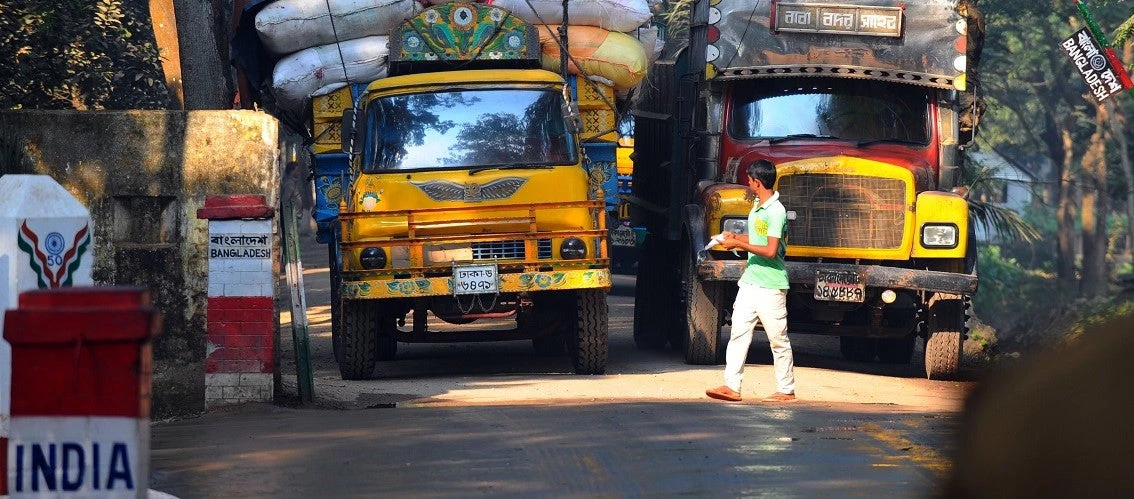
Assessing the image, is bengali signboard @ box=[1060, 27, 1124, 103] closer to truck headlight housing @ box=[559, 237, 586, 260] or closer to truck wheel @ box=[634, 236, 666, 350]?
truck wheel @ box=[634, 236, 666, 350]

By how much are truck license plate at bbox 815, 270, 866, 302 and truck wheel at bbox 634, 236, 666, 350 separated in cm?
363

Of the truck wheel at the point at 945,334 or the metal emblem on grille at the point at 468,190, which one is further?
the truck wheel at the point at 945,334

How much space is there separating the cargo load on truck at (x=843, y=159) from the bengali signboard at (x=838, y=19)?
12 mm

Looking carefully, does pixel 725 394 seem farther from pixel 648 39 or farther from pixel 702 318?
pixel 648 39

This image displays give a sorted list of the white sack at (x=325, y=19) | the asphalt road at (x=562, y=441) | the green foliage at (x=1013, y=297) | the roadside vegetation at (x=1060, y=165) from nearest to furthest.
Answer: the asphalt road at (x=562, y=441), the white sack at (x=325, y=19), the green foliage at (x=1013, y=297), the roadside vegetation at (x=1060, y=165)

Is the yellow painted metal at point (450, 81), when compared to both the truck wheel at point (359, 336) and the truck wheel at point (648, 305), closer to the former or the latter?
the truck wheel at point (359, 336)

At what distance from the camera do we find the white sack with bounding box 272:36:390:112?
13.1 m

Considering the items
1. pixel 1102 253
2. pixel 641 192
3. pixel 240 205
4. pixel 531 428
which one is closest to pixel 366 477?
pixel 531 428

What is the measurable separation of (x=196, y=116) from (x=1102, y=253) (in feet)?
105

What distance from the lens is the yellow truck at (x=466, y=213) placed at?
11.7m

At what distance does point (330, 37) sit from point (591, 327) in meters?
3.42

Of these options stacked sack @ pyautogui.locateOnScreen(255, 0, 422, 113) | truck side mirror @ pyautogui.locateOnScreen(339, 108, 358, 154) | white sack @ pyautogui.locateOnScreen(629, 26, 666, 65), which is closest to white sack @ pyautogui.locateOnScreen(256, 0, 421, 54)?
stacked sack @ pyautogui.locateOnScreen(255, 0, 422, 113)

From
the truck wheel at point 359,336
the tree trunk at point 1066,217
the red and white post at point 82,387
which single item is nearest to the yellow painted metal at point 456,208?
the truck wheel at point 359,336

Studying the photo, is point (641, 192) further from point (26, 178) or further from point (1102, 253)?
point (1102, 253)
